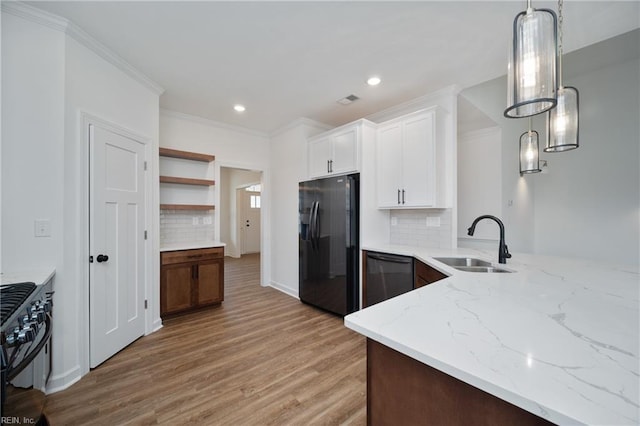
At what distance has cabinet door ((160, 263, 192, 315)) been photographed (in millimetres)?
3014

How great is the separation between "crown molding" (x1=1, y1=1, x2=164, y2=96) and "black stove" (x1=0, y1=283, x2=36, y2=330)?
1.84 metres

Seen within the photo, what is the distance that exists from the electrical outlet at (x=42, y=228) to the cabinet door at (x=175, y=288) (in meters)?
1.27

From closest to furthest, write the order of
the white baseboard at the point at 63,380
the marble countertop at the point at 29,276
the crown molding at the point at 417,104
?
1. the marble countertop at the point at 29,276
2. the white baseboard at the point at 63,380
3. the crown molding at the point at 417,104

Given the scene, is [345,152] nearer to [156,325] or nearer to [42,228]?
[42,228]

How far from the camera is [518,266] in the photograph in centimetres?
181

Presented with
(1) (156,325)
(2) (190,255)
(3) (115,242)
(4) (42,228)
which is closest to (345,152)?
(2) (190,255)

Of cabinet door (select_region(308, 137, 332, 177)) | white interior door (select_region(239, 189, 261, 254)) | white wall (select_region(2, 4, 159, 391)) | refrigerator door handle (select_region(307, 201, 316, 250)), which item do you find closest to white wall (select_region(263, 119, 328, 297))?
cabinet door (select_region(308, 137, 332, 177))

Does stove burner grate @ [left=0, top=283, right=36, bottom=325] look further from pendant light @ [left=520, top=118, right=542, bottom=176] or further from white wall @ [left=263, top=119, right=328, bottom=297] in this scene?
pendant light @ [left=520, top=118, right=542, bottom=176]

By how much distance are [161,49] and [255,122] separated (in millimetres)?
1820

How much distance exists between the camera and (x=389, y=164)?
124 inches

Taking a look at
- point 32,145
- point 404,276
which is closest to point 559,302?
point 404,276

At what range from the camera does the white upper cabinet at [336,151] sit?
3176 mm

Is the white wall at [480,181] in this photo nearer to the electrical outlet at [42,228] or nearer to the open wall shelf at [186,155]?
the open wall shelf at [186,155]

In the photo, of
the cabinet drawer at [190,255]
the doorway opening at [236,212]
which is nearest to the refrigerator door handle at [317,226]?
the cabinet drawer at [190,255]
